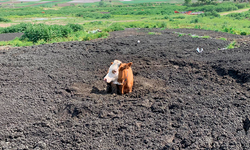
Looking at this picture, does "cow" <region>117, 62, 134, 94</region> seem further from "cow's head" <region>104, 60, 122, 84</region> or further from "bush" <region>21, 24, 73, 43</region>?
"bush" <region>21, 24, 73, 43</region>

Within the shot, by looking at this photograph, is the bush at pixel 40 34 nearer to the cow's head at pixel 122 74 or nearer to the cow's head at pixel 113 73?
the cow's head at pixel 113 73

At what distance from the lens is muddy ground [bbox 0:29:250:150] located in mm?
4223

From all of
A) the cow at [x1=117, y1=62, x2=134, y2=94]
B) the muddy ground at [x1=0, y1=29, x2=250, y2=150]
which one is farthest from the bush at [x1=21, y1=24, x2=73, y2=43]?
the cow at [x1=117, y1=62, x2=134, y2=94]

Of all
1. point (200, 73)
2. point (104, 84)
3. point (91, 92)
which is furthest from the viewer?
point (200, 73)

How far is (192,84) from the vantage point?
22.2 feet

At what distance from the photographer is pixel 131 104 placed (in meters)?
5.54

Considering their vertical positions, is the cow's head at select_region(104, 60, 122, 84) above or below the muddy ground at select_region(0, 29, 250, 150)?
above

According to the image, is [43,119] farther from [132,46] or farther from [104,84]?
[132,46]

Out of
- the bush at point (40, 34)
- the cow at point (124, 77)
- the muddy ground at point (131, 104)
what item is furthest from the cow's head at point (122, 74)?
the bush at point (40, 34)

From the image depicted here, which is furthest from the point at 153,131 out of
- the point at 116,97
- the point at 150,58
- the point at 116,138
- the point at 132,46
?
the point at 132,46

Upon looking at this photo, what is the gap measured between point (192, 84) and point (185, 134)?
2.87 m

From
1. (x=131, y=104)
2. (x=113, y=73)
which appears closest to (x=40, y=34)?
(x=113, y=73)

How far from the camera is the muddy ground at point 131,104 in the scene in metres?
4.22

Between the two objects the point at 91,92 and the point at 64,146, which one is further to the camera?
the point at 91,92
